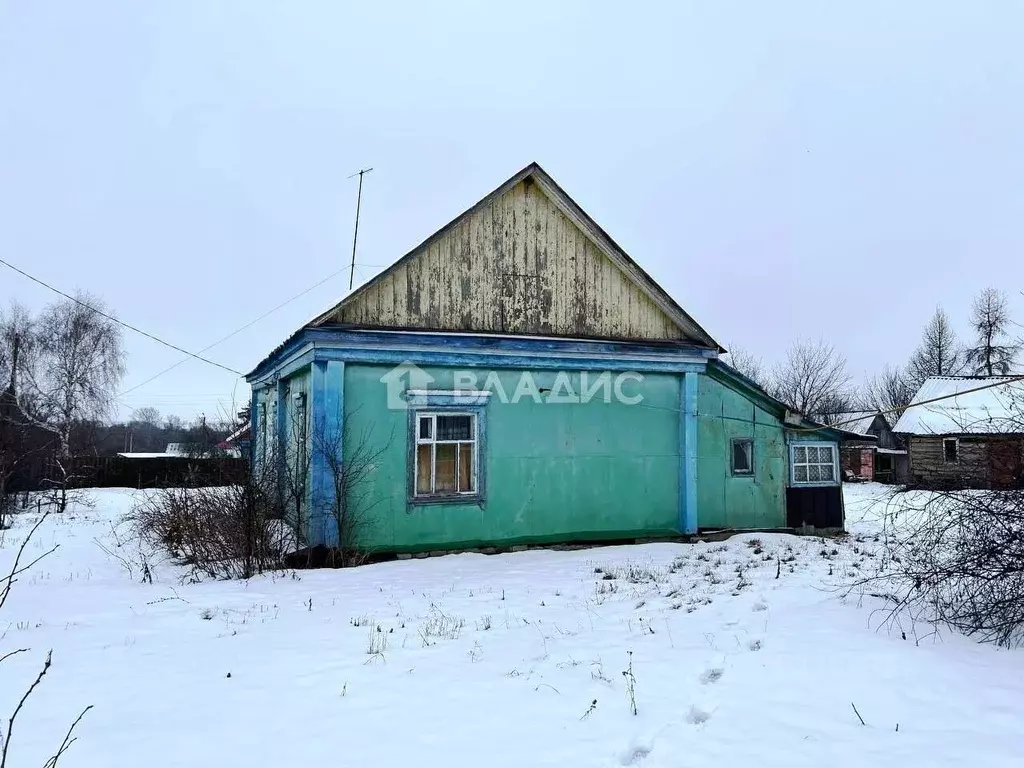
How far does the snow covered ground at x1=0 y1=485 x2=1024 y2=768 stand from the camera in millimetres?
3445

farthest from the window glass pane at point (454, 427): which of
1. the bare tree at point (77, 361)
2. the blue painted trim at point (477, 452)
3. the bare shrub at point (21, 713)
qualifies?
the bare tree at point (77, 361)

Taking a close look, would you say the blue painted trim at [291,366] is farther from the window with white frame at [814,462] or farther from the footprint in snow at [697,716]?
the window with white frame at [814,462]

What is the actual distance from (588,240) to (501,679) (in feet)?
24.5

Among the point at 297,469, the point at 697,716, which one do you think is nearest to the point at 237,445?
the point at 297,469

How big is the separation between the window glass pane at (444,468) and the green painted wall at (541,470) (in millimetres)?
288

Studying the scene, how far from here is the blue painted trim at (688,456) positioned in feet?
35.3

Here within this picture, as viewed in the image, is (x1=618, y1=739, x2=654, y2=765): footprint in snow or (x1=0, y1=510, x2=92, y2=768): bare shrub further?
(x1=618, y1=739, x2=654, y2=765): footprint in snow

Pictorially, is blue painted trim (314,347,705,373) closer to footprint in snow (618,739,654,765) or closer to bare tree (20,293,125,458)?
footprint in snow (618,739,654,765)

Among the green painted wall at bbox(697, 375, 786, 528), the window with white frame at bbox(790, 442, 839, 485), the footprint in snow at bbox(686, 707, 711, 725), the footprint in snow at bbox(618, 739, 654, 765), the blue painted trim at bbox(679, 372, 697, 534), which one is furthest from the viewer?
the window with white frame at bbox(790, 442, 839, 485)

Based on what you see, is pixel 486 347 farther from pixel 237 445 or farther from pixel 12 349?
pixel 12 349

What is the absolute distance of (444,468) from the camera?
960cm

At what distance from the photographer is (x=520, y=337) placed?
32.0 ft

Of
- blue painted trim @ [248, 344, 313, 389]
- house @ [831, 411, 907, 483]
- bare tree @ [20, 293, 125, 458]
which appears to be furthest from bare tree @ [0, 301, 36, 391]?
house @ [831, 411, 907, 483]

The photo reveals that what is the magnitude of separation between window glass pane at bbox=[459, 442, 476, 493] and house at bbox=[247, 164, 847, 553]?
20 millimetres
